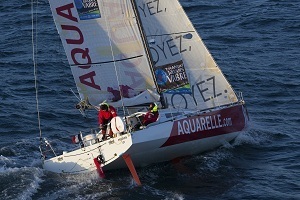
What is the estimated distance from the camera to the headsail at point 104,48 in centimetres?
3216

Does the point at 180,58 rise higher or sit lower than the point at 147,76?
higher

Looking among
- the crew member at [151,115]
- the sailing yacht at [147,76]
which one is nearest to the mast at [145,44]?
the sailing yacht at [147,76]

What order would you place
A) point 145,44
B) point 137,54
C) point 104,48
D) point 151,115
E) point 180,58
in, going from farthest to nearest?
point 180,58
point 137,54
point 145,44
point 104,48
point 151,115

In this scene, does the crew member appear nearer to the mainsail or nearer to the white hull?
the white hull

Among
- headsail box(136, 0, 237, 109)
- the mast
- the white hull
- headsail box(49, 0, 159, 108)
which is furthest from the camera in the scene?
headsail box(136, 0, 237, 109)

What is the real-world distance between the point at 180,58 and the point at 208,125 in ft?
9.59

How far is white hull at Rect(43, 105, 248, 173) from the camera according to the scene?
30500 millimetres

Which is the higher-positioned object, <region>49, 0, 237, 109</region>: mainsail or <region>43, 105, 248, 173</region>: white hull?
<region>49, 0, 237, 109</region>: mainsail

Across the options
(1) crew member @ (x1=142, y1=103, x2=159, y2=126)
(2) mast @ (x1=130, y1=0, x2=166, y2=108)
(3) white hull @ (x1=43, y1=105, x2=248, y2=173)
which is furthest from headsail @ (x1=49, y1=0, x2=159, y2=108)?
(3) white hull @ (x1=43, y1=105, x2=248, y2=173)

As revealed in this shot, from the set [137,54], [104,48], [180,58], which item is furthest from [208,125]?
[104,48]

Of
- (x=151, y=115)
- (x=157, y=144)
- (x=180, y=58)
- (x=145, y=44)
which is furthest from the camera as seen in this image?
(x=180, y=58)

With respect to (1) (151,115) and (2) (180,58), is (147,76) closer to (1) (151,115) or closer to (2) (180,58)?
(2) (180,58)

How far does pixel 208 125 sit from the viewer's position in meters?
32.7

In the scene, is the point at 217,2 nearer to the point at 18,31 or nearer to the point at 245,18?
the point at 245,18
